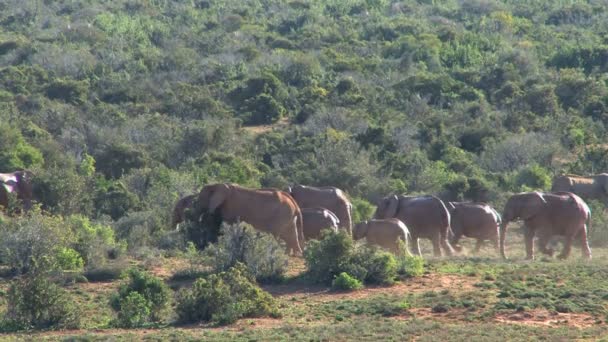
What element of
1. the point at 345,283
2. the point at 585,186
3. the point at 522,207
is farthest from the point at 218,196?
the point at 585,186

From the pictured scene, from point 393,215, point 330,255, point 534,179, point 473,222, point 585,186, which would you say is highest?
point 330,255

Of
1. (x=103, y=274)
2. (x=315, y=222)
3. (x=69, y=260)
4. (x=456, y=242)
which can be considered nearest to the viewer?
(x=103, y=274)

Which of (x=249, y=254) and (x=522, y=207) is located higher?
(x=249, y=254)

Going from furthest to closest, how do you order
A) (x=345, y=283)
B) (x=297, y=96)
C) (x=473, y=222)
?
(x=297, y=96), (x=473, y=222), (x=345, y=283)

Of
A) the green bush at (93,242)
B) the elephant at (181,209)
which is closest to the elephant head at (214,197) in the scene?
the elephant at (181,209)

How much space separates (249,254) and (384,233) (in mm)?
4230

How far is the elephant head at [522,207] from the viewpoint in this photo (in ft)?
85.2

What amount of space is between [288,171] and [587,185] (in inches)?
340

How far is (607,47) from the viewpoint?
6316 cm

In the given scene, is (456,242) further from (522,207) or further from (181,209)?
(181,209)

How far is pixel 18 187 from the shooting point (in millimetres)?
29031

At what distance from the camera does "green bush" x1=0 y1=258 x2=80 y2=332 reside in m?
18.3

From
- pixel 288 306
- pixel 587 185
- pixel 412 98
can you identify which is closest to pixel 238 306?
pixel 288 306

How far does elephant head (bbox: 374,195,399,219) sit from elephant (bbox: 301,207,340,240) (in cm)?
189
